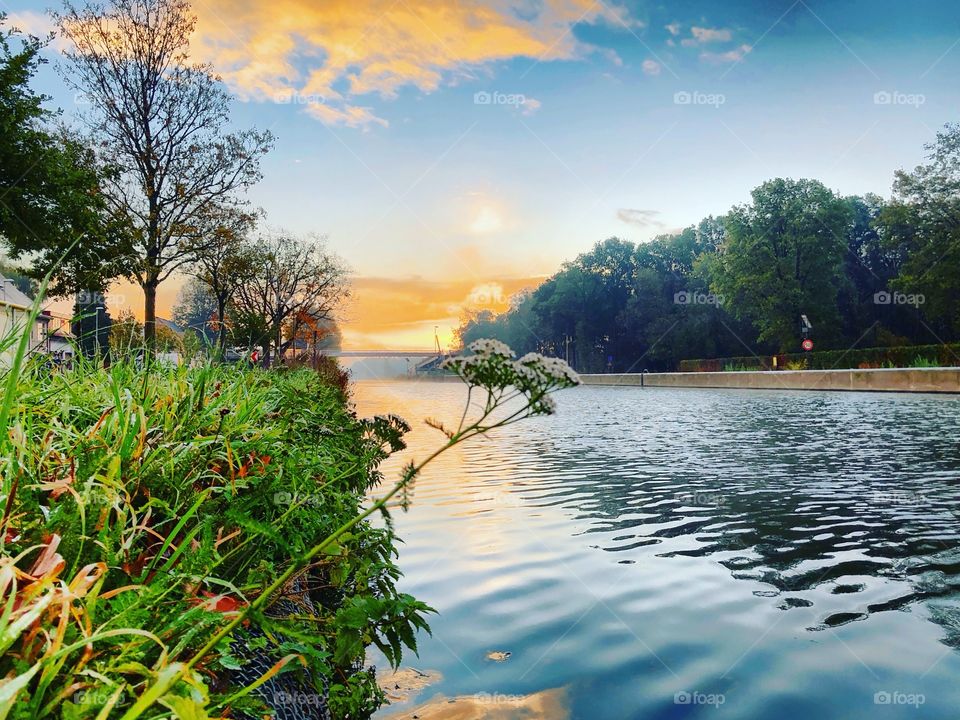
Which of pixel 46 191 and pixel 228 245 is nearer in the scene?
pixel 46 191

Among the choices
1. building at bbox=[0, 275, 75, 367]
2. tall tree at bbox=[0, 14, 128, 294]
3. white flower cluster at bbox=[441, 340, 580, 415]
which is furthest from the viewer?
tall tree at bbox=[0, 14, 128, 294]

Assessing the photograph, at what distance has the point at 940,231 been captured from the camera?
54688mm

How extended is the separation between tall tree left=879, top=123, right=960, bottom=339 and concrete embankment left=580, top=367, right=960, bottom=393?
649 inches

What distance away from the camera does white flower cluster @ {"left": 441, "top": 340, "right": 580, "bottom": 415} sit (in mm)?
2451

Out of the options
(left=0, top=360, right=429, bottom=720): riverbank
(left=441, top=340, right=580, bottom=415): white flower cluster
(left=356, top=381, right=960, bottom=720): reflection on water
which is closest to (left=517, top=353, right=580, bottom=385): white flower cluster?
(left=441, top=340, right=580, bottom=415): white flower cluster

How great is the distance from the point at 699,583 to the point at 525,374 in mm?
3705

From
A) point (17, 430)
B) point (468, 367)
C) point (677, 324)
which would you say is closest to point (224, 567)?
point (17, 430)

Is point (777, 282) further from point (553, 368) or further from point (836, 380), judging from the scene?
point (553, 368)

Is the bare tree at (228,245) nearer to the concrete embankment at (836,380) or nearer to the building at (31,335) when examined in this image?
the concrete embankment at (836,380)

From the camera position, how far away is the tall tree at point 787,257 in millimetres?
59438

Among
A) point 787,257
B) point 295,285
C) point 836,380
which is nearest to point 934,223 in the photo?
point 787,257

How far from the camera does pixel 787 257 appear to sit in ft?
198

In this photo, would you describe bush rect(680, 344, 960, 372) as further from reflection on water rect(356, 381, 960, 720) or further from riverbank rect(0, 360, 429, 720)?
riverbank rect(0, 360, 429, 720)

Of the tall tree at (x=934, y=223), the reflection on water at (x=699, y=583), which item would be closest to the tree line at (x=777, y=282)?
the tall tree at (x=934, y=223)
